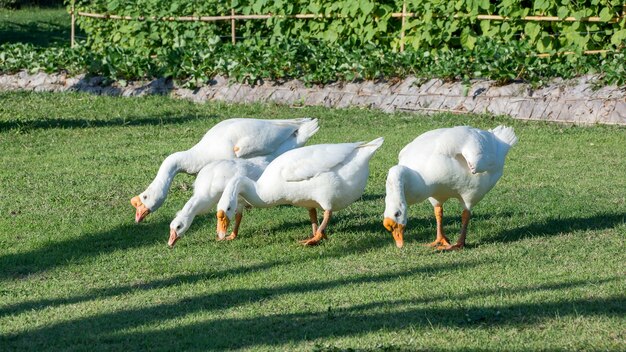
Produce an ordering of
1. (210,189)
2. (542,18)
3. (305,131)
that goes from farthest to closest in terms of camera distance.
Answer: (542,18)
(305,131)
(210,189)

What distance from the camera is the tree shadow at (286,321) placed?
6121 mm

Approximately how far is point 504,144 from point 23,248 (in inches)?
163

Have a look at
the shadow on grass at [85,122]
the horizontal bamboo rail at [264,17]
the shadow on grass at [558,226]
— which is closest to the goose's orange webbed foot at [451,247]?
the shadow on grass at [558,226]

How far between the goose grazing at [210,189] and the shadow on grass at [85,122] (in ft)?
21.3

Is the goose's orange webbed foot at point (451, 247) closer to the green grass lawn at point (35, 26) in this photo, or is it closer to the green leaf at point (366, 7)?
the green leaf at point (366, 7)

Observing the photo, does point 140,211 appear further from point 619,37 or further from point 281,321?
point 619,37

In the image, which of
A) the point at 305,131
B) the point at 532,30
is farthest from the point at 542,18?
the point at 305,131

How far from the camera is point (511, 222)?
30.6ft

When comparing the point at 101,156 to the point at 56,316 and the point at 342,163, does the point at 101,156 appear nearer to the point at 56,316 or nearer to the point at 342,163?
the point at 342,163

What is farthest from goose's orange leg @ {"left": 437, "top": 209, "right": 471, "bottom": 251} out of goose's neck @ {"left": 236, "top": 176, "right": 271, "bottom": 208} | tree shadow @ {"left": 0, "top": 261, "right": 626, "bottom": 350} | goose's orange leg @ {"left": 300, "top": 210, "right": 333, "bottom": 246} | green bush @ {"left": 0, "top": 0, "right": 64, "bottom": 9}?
green bush @ {"left": 0, "top": 0, "right": 64, "bottom": 9}

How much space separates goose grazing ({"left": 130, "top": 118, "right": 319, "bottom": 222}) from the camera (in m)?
9.47

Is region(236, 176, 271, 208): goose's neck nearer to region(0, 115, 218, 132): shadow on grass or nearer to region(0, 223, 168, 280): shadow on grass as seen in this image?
region(0, 223, 168, 280): shadow on grass

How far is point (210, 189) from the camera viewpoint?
28.8 feet

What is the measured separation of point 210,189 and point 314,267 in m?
1.30
